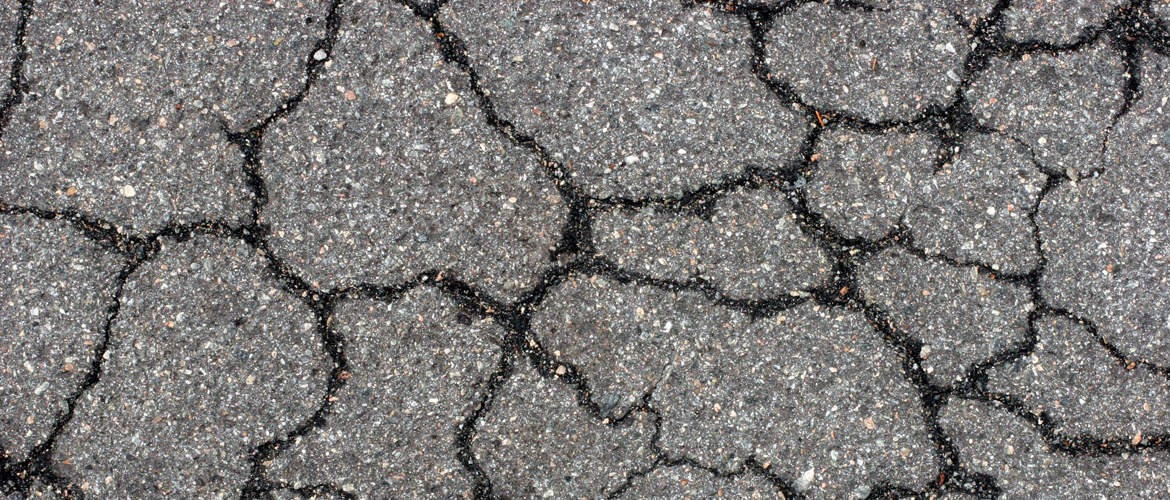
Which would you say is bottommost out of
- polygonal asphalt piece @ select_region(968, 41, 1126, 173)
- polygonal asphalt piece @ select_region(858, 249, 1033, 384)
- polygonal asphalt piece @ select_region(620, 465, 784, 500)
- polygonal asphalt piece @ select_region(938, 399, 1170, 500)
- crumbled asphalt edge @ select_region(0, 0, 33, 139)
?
polygonal asphalt piece @ select_region(620, 465, 784, 500)

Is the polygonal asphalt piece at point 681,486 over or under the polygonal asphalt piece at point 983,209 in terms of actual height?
under

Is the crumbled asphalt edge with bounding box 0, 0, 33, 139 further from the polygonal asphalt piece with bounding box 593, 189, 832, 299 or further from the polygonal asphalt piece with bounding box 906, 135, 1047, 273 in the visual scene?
the polygonal asphalt piece with bounding box 906, 135, 1047, 273

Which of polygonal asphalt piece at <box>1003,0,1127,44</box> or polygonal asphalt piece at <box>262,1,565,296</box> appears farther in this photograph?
polygonal asphalt piece at <box>1003,0,1127,44</box>

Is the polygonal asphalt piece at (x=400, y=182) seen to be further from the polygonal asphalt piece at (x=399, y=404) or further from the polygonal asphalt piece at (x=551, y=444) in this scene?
the polygonal asphalt piece at (x=551, y=444)

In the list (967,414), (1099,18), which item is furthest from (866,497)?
(1099,18)

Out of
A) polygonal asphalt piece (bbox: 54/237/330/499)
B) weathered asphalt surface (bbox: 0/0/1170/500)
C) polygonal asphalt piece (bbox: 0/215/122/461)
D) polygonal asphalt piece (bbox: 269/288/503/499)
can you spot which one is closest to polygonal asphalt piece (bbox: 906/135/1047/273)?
weathered asphalt surface (bbox: 0/0/1170/500)

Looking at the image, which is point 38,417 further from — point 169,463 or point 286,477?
point 286,477

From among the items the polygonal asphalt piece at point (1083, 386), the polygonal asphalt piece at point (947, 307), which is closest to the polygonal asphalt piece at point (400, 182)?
the polygonal asphalt piece at point (947, 307)
